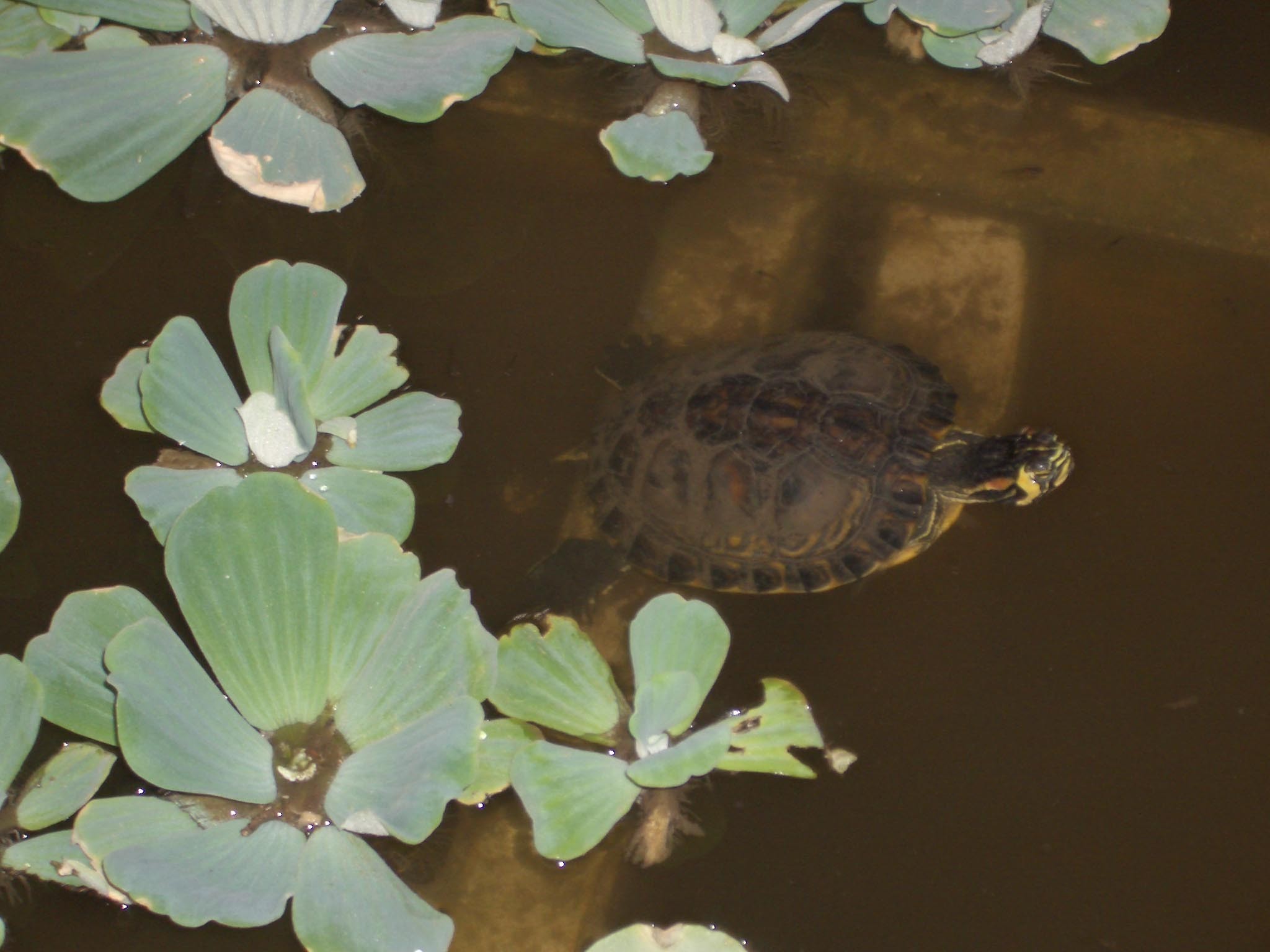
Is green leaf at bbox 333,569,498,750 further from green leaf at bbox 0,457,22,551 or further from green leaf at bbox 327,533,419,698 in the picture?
green leaf at bbox 0,457,22,551

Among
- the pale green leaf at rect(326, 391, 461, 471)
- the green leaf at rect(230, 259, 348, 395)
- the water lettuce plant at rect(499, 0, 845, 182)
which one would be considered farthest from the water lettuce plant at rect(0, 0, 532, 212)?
the pale green leaf at rect(326, 391, 461, 471)

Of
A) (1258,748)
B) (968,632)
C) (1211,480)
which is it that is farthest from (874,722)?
(1211,480)

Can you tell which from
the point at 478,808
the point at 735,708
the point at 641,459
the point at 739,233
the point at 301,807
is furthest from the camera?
the point at 739,233

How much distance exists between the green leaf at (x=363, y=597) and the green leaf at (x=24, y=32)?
1402 millimetres

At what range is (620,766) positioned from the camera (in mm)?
1705

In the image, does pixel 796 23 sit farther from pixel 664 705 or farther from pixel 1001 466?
pixel 664 705

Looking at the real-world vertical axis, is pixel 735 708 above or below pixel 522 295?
below

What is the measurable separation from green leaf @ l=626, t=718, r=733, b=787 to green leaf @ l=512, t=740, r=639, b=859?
0.12 meters

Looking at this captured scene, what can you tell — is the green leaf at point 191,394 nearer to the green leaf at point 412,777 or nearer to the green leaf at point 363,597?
the green leaf at point 363,597

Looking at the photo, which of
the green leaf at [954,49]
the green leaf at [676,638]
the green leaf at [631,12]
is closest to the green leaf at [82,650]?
the green leaf at [676,638]

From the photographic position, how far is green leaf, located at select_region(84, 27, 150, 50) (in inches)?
83.4

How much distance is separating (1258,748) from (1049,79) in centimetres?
160

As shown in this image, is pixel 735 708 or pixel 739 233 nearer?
pixel 735 708

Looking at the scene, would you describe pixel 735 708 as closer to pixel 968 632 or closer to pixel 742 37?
pixel 968 632
